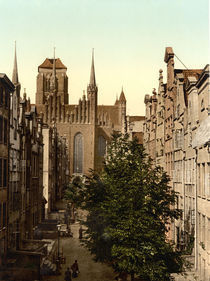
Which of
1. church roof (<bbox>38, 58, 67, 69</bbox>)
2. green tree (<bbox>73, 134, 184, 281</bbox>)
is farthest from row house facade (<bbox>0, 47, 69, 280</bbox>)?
church roof (<bbox>38, 58, 67, 69</bbox>)

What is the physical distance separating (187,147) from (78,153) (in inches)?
2977

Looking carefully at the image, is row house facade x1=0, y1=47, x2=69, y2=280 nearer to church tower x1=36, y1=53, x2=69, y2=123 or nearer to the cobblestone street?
the cobblestone street

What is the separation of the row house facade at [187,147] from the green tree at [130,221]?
1558 millimetres

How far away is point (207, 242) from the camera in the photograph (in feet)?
66.2

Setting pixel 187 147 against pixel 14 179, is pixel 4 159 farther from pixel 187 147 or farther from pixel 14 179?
pixel 187 147

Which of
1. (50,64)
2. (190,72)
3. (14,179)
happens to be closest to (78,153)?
(50,64)

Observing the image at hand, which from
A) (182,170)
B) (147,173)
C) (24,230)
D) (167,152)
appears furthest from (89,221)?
(167,152)

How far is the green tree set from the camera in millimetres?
20125

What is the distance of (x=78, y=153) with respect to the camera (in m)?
102

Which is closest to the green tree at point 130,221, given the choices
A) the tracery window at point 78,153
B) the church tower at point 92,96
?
the tracery window at point 78,153

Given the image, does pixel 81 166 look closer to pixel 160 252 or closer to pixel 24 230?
pixel 24 230

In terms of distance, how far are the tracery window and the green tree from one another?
77738 millimetres

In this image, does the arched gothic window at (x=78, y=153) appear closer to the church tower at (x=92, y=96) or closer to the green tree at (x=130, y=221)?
the church tower at (x=92, y=96)

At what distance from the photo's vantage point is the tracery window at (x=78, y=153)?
101 metres
